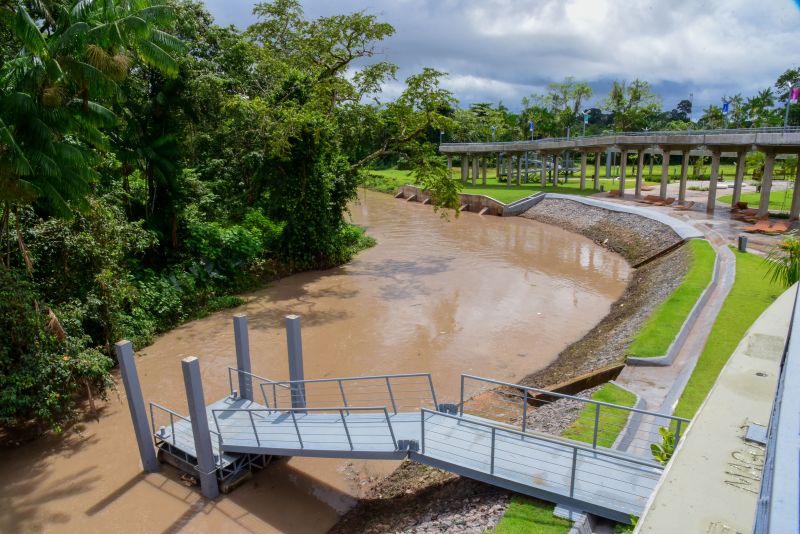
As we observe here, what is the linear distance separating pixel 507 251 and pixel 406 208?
60.2 feet

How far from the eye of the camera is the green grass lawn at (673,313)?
12938 mm

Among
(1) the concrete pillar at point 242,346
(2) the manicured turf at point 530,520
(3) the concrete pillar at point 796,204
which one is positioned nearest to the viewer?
(2) the manicured turf at point 530,520

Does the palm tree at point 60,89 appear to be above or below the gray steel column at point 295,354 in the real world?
above

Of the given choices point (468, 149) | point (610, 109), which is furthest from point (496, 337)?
point (610, 109)

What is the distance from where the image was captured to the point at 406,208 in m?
46.8

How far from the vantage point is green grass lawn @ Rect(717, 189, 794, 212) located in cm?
3216

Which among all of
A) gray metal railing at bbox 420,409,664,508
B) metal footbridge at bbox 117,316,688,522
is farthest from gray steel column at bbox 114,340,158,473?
gray metal railing at bbox 420,409,664,508

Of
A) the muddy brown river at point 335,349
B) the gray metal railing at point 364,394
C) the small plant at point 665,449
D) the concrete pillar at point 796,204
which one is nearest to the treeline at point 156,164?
the muddy brown river at point 335,349

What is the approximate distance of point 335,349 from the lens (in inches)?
655

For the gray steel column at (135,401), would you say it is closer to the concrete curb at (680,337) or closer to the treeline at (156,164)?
the treeline at (156,164)

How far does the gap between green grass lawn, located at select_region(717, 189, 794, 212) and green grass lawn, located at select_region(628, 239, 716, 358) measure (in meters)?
15.0

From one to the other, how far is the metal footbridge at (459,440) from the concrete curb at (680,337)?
89.5 inches

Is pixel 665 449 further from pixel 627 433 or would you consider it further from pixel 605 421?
pixel 605 421

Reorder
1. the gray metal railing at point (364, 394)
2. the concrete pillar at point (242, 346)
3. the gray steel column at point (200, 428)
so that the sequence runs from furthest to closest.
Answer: the gray metal railing at point (364, 394)
the concrete pillar at point (242, 346)
the gray steel column at point (200, 428)
